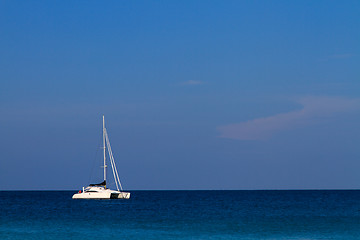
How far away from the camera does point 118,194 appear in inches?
4919

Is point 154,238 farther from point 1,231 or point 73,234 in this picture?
point 1,231

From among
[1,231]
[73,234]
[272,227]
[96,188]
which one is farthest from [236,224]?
[96,188]

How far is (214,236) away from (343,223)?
77.1 ft

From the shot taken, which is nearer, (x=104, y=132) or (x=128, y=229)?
(x=128, y=229)

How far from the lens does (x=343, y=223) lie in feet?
222

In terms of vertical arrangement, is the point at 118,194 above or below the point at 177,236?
above

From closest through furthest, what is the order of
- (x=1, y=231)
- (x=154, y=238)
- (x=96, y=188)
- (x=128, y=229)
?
(x=154, y=238)
(x=1, y=231)
(x=128, y=229)
(x=96, y=188)

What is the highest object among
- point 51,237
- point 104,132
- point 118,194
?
point 104,132

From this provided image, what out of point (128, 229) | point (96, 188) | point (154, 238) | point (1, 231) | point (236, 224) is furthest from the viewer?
point (96, 188)

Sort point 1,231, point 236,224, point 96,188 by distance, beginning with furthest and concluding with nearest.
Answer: point 96,188 < point 236,224 < point 1,231

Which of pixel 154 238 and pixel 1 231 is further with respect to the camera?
pixel 1 231

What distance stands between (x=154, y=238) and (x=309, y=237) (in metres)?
13.8

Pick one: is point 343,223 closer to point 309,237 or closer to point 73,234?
point 309,237

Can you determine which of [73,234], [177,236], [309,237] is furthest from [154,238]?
[309,237]
